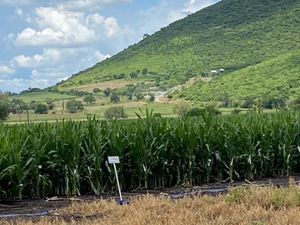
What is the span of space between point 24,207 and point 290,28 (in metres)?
65.2

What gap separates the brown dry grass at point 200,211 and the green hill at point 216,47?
1861 inches

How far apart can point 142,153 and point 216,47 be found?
6446cm

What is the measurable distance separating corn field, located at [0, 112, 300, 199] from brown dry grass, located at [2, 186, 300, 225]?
178 cm

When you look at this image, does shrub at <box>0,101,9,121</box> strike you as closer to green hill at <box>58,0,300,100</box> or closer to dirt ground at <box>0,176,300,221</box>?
dirt ground at <box>0,176,300,221</box>

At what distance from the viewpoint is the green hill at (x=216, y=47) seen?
214 ft

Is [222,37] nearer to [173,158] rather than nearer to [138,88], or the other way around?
[138,88]

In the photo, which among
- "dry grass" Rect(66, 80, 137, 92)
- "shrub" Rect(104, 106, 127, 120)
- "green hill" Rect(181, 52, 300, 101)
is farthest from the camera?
"dry grass" Rect(66, 80, 137, 92)

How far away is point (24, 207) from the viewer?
9062mm

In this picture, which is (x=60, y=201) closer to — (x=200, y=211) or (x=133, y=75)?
(x=200, y=211)

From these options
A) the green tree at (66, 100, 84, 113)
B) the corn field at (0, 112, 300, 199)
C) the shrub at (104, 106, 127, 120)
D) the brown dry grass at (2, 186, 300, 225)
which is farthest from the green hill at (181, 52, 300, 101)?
the brown dry grass at (2, 186, 300, 225)

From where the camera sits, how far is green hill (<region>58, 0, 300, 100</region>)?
214 feet

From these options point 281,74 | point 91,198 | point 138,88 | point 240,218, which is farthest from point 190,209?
point 138,88

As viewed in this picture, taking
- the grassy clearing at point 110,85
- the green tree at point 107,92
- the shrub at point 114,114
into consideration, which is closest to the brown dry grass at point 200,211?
the shrub at point 114,114

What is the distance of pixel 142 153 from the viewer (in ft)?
35.3
